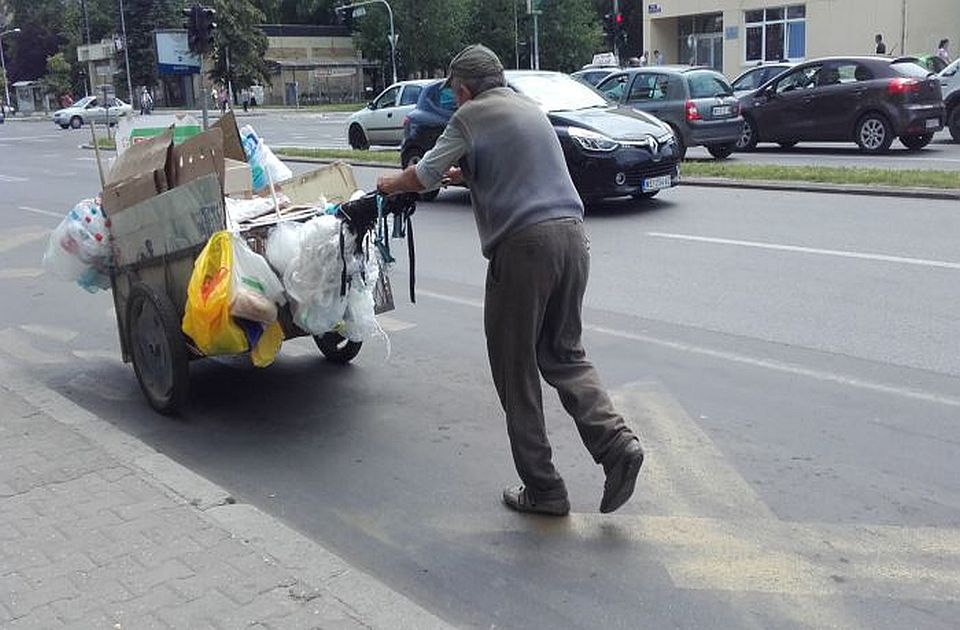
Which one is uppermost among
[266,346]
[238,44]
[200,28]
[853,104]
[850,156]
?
[238,44]

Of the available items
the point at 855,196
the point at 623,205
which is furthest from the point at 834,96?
the point at 623,205

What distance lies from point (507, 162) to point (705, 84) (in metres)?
14.8

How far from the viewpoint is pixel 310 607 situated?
3.39 metres

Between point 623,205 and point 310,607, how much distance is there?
10104mm

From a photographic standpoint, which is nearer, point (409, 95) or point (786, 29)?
point (409, 95)

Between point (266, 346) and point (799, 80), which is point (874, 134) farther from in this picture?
point (266, 346)

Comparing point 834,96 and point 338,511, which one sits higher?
point 834,96

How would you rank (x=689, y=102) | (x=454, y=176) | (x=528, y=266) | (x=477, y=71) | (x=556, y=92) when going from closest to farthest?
(x=528, y=266), (x=477, y=71), (x=454, y=176), (x=556, y=92), (x=689, y=102)

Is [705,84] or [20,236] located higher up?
[705,84]

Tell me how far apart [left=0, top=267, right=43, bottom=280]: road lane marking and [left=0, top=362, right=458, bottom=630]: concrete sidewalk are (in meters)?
5.96

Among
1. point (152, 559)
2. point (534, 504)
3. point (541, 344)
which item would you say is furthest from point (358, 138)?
point (152, 559)

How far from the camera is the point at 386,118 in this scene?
82.5 feet

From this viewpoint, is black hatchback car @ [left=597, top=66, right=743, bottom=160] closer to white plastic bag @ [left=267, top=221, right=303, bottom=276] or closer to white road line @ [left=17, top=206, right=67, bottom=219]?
white road line @ [left=17, top=206, right=67, bottom=219]

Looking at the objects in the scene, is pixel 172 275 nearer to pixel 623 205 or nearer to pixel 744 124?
pixel 623 205
